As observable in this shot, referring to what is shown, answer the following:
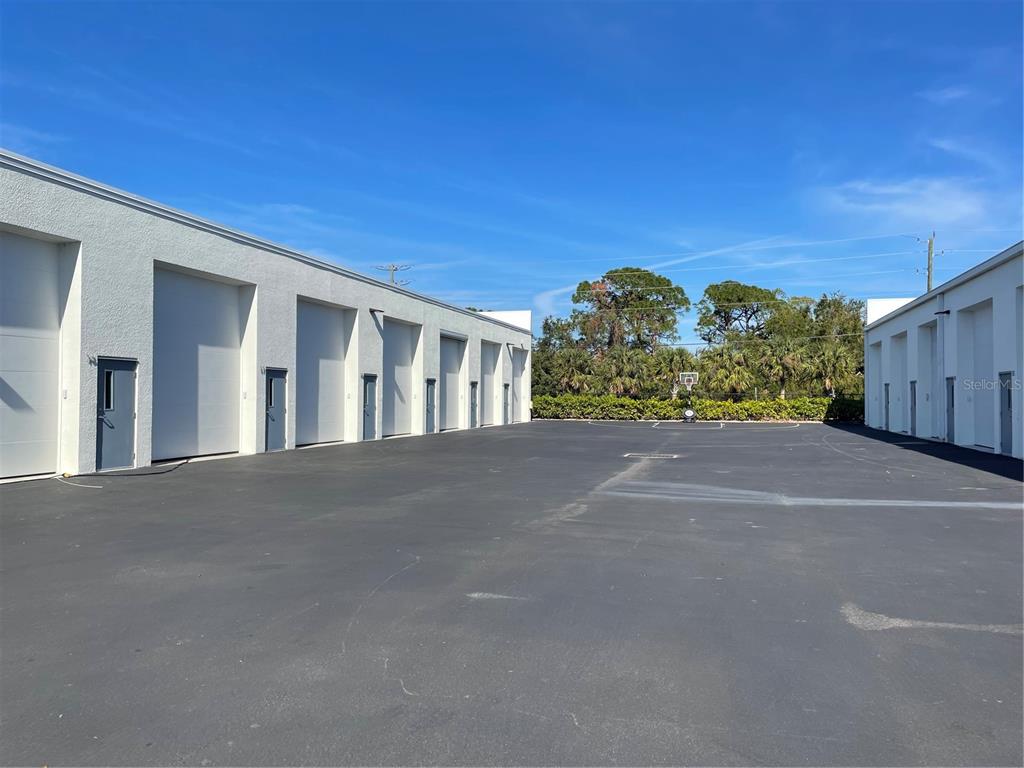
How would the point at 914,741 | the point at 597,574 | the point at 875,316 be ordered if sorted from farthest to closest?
the point at 875,316, the point at 597,574, the point at 914,741

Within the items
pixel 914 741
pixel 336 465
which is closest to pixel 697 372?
pixel 336 465

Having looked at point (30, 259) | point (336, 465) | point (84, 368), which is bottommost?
point (336, 465)

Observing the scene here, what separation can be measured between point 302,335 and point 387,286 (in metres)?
5.46

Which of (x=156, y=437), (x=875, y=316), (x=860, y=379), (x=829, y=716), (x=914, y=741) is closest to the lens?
(x=914, y=741)

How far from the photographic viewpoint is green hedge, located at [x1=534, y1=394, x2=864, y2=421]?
43031 millimetres

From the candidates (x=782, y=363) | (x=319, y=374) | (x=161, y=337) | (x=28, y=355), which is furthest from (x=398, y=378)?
(x=782, y=363)

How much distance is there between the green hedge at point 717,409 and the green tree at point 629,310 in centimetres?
1209

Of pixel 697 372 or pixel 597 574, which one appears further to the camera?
pixel 697 372

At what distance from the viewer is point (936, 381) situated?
2703 cm

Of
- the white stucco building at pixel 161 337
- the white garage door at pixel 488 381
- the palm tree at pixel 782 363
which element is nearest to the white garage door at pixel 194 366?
the white stucco building at pixel 161 337

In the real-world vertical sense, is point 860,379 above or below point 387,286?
below

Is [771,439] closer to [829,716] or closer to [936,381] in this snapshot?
[936,381]

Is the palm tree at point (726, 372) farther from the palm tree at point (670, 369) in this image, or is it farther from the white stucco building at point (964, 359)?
the white stucco building at point (964, 359)

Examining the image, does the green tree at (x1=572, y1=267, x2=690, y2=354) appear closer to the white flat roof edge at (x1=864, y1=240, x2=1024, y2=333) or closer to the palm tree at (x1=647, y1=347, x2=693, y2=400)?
the palm tree at (x1=647, y1=347, x2=693, y2=400)
